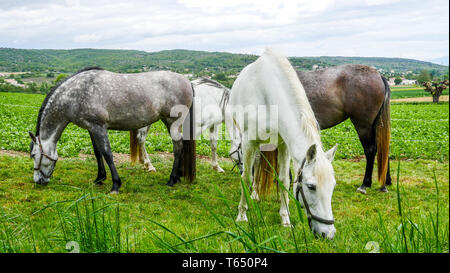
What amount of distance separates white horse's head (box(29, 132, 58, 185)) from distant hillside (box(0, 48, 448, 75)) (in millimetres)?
2299

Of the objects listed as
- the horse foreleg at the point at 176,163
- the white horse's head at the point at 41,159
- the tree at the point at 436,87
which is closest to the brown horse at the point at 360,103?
the horse foreleg at the point at 176,163

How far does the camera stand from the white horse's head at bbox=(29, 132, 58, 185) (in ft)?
18.1

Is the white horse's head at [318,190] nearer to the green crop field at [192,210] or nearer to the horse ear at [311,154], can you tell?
the horse ear at [311,154]

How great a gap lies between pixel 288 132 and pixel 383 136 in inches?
125

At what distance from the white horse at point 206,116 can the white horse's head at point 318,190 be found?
4.63 meters

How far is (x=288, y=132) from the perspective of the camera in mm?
3303

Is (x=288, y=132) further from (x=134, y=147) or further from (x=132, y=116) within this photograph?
(x=134, y=147)

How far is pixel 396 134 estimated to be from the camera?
43.2 feet

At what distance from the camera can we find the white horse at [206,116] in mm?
7291

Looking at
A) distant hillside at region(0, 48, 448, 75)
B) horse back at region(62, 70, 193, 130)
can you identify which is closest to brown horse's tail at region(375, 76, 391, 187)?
distant hillside at region(0, 48, 448, 75)

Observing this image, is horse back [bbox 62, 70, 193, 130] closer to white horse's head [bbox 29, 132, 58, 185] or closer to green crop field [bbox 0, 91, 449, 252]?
white horse's head [bbox 29, 132, 58, 185]
